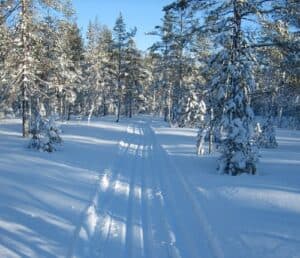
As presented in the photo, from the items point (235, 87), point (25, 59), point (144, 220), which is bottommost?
point (144, 220)

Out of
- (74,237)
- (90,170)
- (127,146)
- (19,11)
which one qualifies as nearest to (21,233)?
(74,237)

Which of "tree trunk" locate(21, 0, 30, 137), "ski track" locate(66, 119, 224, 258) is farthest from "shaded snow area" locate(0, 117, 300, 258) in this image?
"tree trunk" locate(21, 0, 30, 137)

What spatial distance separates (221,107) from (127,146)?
30.4ft

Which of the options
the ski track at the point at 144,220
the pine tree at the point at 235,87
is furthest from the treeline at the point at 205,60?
the ski track at the point at 144,220

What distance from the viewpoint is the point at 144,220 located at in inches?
367

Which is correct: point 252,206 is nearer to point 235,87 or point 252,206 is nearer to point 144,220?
point 144,220

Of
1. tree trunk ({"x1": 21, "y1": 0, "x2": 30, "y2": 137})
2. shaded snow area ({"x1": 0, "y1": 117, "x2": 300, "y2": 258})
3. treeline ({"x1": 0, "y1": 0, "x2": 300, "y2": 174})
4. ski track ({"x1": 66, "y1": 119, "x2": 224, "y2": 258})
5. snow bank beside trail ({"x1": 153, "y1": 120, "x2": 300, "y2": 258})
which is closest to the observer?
ski track ({"x1": 66, "y1": 119, "x2": 224, "y2": 258})

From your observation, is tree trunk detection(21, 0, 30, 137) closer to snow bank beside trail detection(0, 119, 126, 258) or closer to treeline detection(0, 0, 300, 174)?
treeline detection(0, 0, 300, 174)

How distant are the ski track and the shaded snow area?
0.02m

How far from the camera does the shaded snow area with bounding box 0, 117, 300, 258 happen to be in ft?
25.1

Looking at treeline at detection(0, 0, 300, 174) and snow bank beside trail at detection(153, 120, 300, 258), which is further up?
treeline at detection(0, 0, 300, 174)

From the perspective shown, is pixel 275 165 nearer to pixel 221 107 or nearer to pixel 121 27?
pixel 221 107

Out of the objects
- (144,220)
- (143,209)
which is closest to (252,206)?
(143,209)

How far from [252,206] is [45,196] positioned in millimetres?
5849
